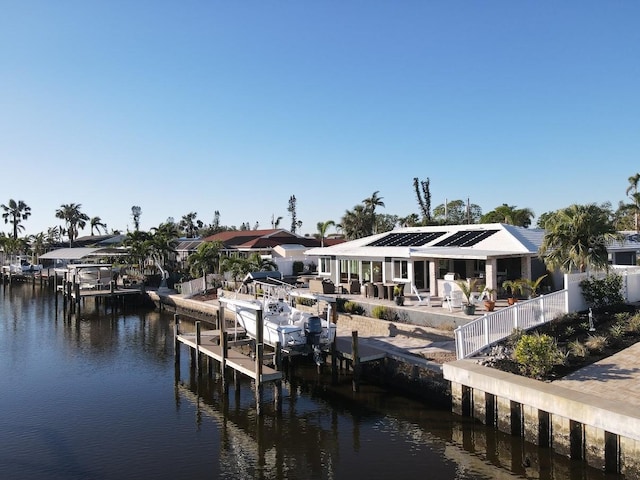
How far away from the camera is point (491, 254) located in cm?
2192

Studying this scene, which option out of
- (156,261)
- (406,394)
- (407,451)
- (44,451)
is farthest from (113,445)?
(156,261)

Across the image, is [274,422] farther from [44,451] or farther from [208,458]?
[44,451]

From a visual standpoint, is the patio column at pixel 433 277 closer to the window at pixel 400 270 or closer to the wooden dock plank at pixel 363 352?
the window at pixel 400 270

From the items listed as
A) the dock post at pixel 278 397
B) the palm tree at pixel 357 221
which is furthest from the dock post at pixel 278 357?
the palm tree at pixel 357 221

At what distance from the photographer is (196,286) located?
38375mm

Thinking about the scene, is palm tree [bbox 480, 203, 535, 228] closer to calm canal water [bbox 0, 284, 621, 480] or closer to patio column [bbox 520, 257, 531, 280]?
patio column [bbox 520, 257, 531, 280]

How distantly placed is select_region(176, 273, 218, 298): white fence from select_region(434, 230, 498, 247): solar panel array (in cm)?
1952

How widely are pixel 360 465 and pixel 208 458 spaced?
153 inches

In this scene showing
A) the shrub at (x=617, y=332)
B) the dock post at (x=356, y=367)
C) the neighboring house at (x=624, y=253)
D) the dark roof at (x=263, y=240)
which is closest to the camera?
the shrub at (x=617, y=332)

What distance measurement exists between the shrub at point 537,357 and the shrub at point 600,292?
5809mm

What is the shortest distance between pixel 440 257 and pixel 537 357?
438 inches

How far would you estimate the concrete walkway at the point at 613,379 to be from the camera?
453 inches

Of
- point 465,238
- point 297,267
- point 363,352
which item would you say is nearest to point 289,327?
point 363,352

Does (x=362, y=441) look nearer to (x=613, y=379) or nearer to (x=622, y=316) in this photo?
(x=613, y=379)
